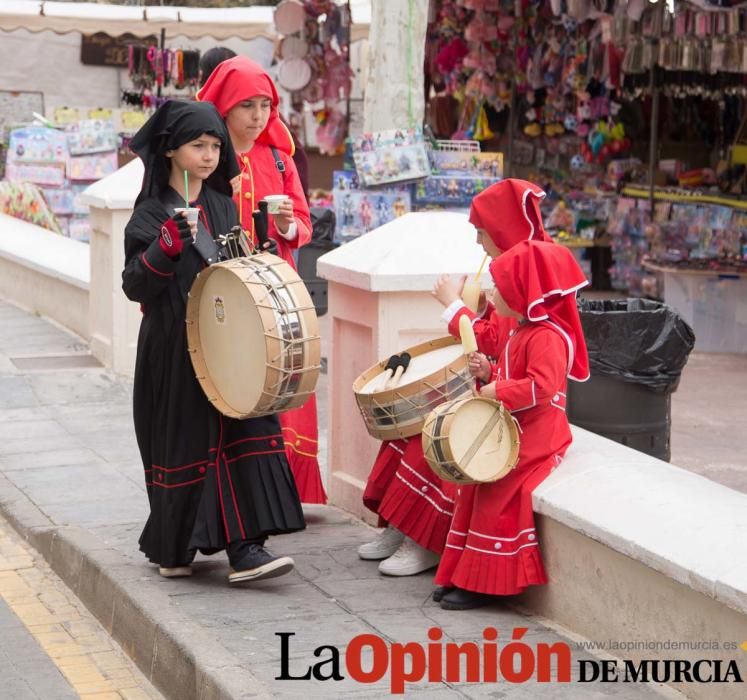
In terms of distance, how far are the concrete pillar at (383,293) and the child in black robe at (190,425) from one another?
75 cm

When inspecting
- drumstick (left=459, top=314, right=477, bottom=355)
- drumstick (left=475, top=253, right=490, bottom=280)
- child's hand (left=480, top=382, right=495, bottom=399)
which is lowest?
child's hand (left=480, top=382, right=495, bottom=399)

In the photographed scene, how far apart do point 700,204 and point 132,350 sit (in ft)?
19.4

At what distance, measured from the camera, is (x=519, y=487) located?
5.14 metres

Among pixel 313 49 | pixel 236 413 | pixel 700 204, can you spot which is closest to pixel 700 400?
pixel 700 204

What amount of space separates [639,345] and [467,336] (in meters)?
1.75

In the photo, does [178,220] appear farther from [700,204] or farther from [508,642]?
[700,204]

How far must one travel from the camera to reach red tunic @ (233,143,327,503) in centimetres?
627

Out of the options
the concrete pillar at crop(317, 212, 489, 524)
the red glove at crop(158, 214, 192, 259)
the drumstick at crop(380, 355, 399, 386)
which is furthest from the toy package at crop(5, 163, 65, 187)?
the red glove at crop(158, 214, 192, 259)

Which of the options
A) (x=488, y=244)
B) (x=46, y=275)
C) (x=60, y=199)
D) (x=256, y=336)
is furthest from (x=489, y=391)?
(x=60, y=199)

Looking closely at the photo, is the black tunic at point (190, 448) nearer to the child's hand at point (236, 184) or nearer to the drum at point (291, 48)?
the child's hand at point (236, 184)

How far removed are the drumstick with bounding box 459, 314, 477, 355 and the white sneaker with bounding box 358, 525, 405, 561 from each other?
1054 mm

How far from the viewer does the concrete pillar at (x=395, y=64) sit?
11.9 meters

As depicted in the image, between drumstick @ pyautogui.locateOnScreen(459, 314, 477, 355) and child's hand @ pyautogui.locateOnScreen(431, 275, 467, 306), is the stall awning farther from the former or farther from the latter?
drumstick @ pyautogui.locateOnScreen(459, 314, 477, 355)

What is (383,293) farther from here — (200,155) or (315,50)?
(315,50)
